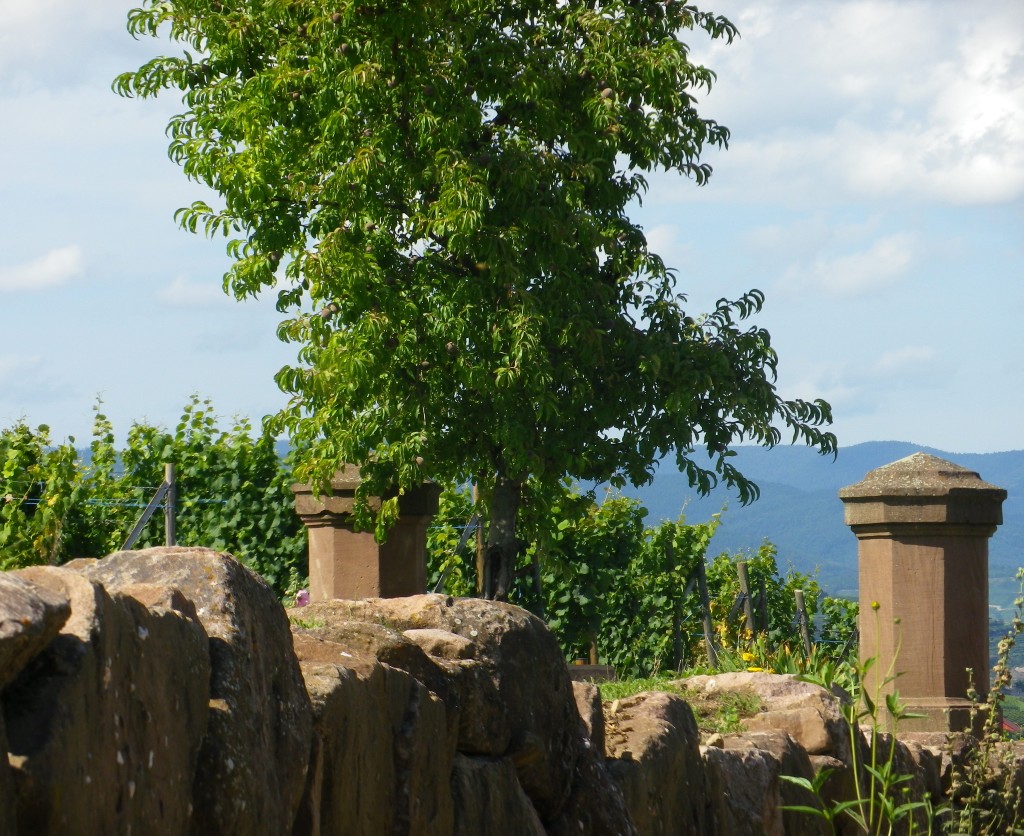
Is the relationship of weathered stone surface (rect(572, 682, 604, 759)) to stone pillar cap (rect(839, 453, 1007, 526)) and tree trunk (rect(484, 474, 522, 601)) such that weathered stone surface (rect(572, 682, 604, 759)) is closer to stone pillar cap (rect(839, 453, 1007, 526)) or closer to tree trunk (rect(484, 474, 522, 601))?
stone pillar cap (rect(839, 453, 1007, 526))

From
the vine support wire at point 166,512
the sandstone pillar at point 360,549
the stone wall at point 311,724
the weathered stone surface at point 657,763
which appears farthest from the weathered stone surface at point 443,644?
the vine support wire at point 166,512

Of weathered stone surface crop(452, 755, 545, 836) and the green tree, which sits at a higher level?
the green tree

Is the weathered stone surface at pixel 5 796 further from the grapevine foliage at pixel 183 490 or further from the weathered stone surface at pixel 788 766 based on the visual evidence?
the grapevine foliage at pixel 183 490

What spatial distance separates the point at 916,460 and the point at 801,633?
253 inches

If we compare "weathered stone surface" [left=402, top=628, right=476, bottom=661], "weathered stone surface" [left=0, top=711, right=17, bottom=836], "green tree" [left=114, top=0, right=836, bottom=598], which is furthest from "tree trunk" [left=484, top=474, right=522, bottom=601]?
"weathered stone surface" [left=0, top=711, right=17, bottom=836]

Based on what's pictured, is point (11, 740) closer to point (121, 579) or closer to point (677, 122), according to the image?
point (121, 579)

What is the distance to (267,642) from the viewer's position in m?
2.91

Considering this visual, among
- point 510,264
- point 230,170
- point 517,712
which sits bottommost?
point 517,712

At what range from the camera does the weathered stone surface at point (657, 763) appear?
4.61m

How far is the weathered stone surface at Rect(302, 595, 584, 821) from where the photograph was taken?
12.7 feet

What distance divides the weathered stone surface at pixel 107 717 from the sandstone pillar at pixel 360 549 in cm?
631

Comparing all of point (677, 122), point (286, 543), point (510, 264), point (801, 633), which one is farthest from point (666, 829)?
point (801, 633)

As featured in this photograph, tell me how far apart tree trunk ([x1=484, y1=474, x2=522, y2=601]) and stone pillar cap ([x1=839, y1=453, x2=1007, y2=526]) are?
325 cm

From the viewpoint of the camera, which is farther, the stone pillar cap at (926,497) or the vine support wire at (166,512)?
the vine support wire at (166,512)
